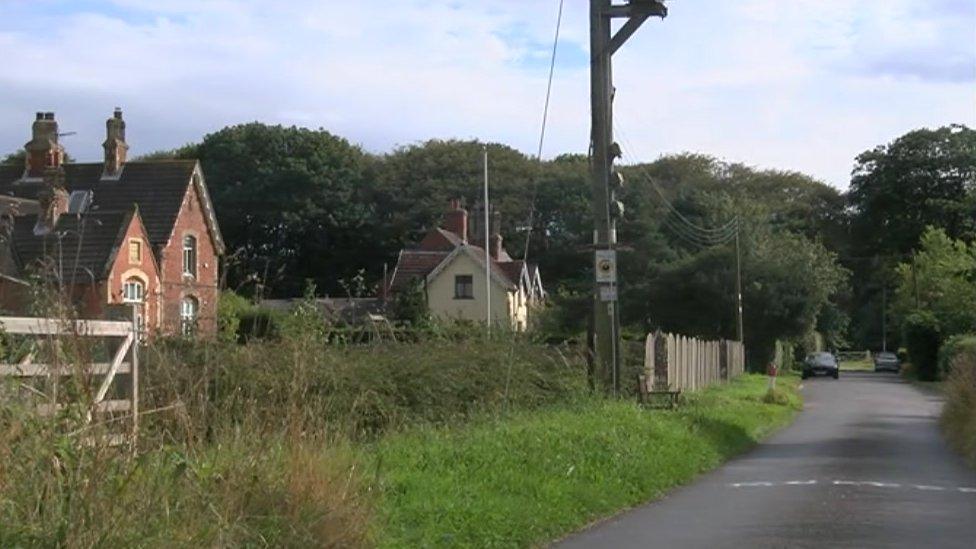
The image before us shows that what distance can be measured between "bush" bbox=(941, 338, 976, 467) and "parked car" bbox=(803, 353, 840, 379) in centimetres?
4010

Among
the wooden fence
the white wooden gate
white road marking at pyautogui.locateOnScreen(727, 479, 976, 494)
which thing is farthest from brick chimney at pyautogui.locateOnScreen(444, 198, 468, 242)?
the white wooden gate

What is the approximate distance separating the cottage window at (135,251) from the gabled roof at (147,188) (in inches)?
166

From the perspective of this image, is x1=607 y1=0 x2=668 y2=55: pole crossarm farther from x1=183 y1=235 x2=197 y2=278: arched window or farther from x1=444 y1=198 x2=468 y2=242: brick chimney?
x1=444 y1=198 x2=468 y2=242: brick chimney

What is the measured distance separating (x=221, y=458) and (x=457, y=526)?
2.90 m

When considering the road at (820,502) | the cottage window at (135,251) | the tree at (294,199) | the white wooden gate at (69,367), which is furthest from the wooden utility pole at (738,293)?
the white wooden gate at (69,367)

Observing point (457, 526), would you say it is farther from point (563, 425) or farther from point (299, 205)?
point (299, 205)

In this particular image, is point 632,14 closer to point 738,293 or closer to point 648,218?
point 738,293

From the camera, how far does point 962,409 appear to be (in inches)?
966

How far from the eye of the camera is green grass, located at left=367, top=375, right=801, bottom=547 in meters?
11.4

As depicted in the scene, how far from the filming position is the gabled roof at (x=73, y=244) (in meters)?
8.48

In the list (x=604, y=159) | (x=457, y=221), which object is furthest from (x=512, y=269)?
(x=604, y=159)

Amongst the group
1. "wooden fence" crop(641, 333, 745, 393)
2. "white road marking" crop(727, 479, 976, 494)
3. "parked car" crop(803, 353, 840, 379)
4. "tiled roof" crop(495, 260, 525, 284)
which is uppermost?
"tiled roof" crop(495, 260, 525, 284)

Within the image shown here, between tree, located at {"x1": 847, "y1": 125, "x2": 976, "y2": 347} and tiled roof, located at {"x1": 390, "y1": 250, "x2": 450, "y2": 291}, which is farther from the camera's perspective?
tree, located at {"x1": 847, "y1": 125, "x2": 976, "y2": 347}

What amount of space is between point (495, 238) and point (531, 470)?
61.3m
